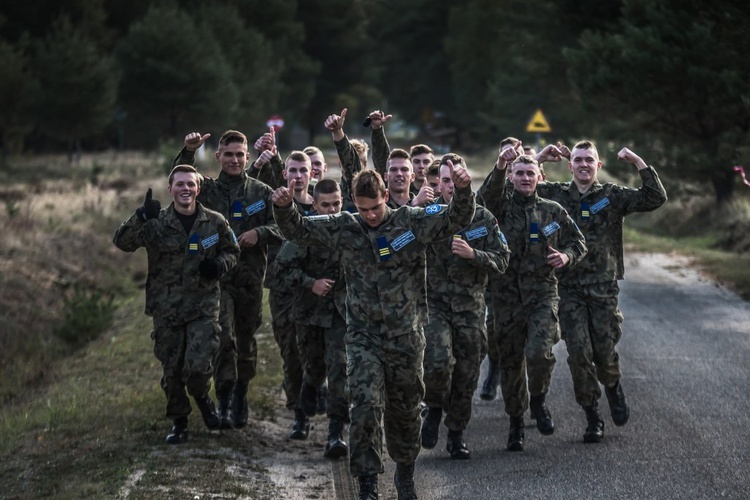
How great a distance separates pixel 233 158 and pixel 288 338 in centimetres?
158

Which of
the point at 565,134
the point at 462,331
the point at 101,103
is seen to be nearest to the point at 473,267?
the point at 462,331

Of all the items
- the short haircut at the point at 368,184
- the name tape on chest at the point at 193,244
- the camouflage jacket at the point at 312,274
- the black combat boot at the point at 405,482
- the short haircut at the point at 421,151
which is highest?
the short haircut at the point at 421,151

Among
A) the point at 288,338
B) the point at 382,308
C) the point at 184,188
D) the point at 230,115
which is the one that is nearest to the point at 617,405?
the point at 288,338

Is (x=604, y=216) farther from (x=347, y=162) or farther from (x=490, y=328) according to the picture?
(x=347, y=162)

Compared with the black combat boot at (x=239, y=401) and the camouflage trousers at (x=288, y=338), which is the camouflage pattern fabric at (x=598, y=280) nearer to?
the camouflage trousers at (x=288, y=338)

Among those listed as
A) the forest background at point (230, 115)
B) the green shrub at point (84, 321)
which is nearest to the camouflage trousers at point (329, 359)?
the forest background at point (230, 115)

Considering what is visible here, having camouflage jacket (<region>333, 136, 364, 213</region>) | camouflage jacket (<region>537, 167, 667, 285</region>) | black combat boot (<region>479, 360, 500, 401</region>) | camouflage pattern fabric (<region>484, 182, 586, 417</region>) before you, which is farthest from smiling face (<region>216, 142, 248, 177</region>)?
black combat boot (<region>479, 360, 500, 401</region>)

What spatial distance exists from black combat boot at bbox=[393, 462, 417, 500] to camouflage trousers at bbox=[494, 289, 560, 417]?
1.82 m

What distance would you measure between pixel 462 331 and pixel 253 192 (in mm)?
2377

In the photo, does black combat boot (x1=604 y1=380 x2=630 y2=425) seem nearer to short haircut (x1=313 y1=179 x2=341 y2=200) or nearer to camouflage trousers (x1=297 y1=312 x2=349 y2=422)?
camouflage trousers (x1=297 y1=312 x2=349 y2=422)

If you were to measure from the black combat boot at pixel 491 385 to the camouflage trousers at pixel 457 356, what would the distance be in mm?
2378

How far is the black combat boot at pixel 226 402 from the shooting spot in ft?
34.2

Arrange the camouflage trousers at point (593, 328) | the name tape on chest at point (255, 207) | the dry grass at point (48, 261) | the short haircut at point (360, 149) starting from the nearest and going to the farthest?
the camouflage trousers at point (593, 328), the name tape on chest at point (255, 207), the short haircut at point (360, 149), the dry grass at point (48, 261)

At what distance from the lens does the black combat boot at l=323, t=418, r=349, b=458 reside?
31.6 ft
